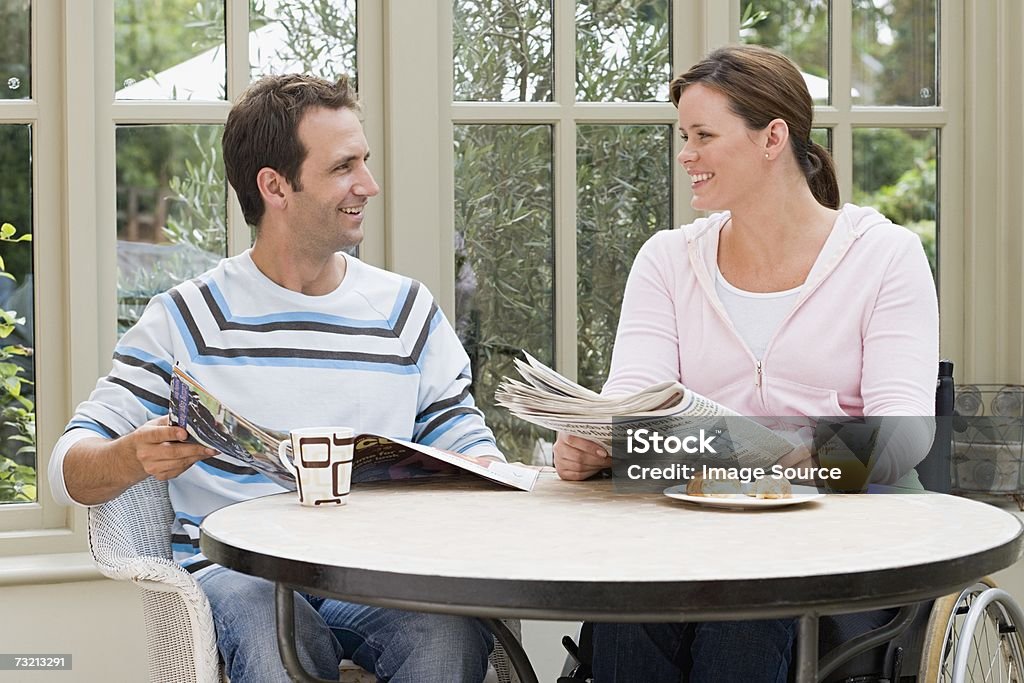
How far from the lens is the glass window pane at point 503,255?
8.72 feet

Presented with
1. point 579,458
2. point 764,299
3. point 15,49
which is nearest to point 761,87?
point 764,299

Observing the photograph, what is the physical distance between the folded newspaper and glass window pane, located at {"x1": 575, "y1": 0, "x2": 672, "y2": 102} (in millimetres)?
1403

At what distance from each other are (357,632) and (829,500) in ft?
2.19

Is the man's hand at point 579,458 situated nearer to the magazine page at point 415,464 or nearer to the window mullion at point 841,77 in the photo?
the magazine page at point 415,464

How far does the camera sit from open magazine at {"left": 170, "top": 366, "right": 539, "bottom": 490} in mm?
1402

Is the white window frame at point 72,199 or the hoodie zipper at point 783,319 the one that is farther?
the white window frame at point 72,199

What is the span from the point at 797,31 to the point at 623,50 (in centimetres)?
45

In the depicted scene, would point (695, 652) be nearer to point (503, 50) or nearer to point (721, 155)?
point (721, 155)

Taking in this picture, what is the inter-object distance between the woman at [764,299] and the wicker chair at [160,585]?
0.52m

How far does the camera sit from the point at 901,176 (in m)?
2.94

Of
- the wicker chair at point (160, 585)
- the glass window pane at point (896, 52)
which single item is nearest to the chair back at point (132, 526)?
the wicker chair at point (160, 585)

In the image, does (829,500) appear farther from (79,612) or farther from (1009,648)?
(79,612)

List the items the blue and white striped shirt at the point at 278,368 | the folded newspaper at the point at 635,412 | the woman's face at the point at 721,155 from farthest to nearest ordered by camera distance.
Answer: the woman's face at the point at 721,155 < the blue and white striped shirt at the point at 278,368 < the folded newspaper at the point at 635,412

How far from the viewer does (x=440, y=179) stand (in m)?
2.61
